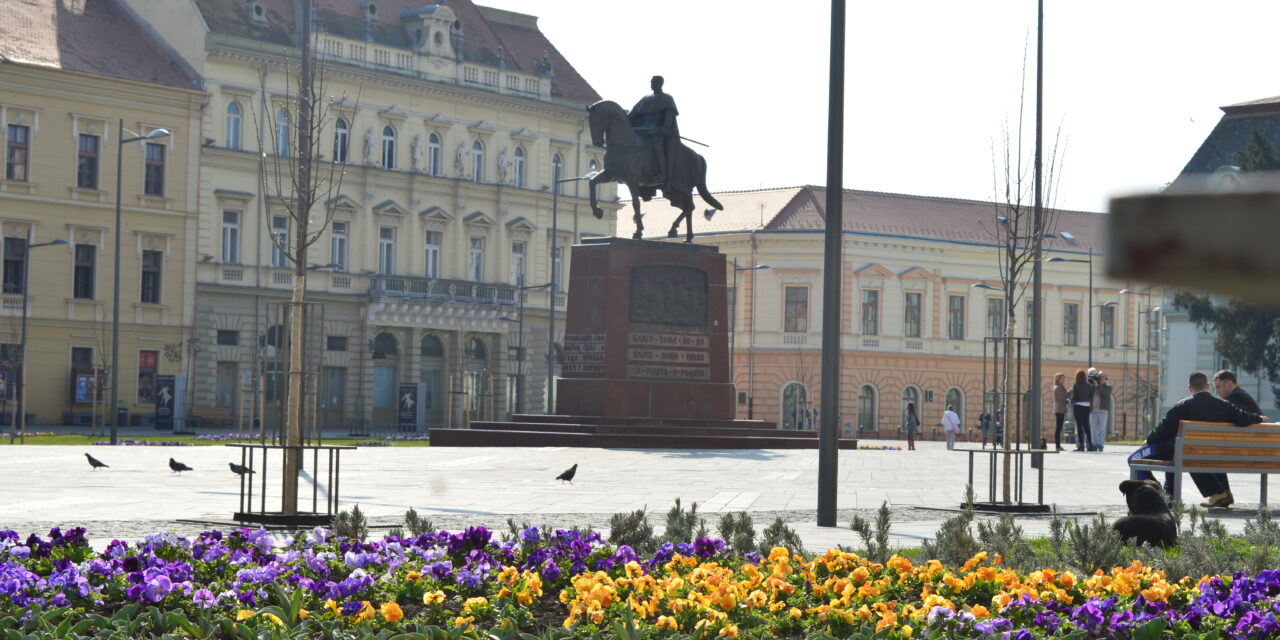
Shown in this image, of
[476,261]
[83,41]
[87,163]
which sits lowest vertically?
[476,261]

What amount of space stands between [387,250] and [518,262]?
20.3ft

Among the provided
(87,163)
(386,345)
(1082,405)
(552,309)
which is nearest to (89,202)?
(87,163)

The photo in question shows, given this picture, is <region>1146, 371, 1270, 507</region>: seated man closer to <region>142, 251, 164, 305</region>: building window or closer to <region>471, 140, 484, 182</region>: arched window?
<region>142, 251, 164, 305</region>: building window

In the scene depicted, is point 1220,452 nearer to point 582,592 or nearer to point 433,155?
point 582,592

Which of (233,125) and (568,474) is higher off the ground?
(233,125)

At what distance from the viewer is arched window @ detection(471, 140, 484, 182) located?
221ft

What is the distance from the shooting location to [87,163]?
55.3 m

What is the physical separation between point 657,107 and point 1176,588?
26.0 metres

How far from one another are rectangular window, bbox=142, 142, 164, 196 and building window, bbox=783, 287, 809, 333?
3140 cm

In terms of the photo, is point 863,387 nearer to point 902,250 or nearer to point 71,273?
point 902,250

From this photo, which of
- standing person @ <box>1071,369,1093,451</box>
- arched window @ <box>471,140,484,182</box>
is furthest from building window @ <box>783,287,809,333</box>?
standing person @ <box>1071,369,1093,451</box>

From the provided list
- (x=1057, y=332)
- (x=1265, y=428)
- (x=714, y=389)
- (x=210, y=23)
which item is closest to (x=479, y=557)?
(x=1265, y=428)

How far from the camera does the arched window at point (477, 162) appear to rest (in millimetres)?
67312

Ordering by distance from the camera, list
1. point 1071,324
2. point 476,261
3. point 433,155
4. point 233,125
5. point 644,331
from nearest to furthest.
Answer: point 644,331, point 233,125, point 433,155, point 476,261, point 1071,324
